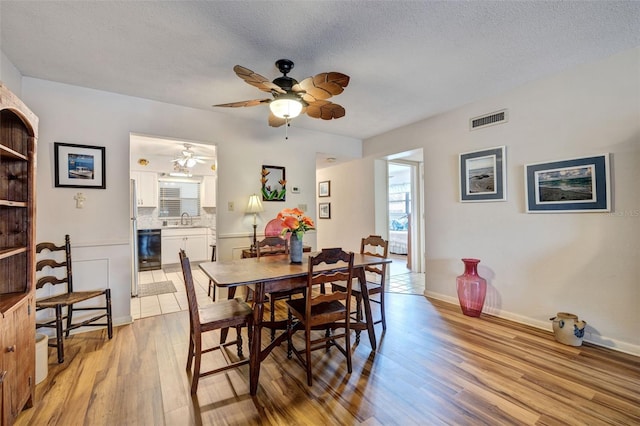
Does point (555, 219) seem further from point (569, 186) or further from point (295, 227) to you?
point (295, 227)

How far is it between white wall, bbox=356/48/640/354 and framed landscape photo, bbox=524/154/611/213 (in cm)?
7

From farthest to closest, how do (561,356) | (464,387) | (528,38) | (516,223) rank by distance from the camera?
(516,223) → (561,356) → (528,38) → (464,387)

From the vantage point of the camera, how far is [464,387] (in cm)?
196

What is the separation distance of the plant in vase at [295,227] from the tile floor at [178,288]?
1.93 meters

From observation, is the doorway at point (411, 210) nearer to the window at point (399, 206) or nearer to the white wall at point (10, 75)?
the window at point (399, 206)

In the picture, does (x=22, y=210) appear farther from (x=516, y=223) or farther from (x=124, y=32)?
(x=516, y=223)

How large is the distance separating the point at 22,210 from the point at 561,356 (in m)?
4.09

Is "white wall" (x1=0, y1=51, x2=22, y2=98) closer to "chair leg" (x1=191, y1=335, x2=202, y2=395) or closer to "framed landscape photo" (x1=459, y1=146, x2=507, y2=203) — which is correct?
"chair leg" (x1=191, y1=335, x2=202, y2=395)

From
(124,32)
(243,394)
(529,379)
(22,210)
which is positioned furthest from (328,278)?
(124,32)

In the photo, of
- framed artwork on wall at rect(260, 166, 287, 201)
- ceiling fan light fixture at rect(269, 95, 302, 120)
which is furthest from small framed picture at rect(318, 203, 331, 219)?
ceiling fan light fixture at rect(269, 95, 302, 120)

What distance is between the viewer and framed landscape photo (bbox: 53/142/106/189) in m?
2.83

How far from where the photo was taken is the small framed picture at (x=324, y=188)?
19.9 feet

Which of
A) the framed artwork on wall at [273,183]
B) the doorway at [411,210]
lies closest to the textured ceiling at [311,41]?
the framed artwork on wall at [273,183]

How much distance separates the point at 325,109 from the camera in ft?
8.38
